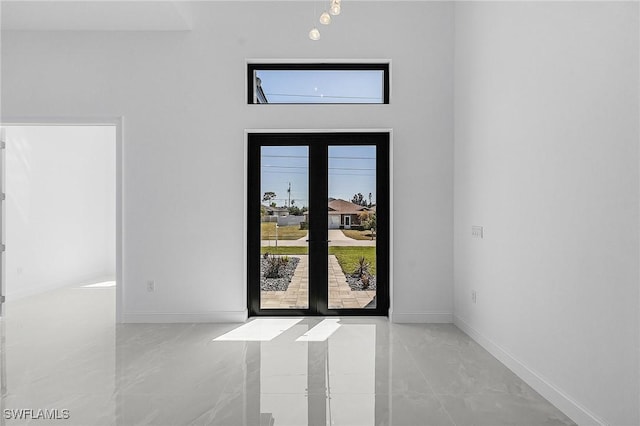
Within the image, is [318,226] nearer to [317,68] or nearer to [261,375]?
[317,68]

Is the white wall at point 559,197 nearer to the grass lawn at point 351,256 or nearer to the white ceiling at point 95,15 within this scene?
the grass lawn at point 351,256

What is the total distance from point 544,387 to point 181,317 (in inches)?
136

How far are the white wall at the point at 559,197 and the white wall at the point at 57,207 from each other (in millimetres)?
6110

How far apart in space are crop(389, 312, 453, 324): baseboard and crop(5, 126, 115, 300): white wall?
17.1 feet

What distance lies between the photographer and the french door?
4.29 m

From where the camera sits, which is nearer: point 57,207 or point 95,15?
point 95,15

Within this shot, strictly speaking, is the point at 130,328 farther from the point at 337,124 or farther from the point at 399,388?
the point at 337,124

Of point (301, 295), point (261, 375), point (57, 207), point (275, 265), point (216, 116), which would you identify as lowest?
point (261, 375)

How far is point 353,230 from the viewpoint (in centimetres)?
432

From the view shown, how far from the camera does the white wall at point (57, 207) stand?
5.29 metres

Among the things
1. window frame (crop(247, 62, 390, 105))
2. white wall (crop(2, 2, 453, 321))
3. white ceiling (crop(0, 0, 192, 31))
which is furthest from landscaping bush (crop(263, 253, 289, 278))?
white ceiling (crop(0, 0, 192, 31))

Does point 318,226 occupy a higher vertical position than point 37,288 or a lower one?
higher

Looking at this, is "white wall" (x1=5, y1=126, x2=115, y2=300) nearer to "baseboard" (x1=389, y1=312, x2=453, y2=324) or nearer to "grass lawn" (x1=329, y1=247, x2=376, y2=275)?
"grass lawn" (x1=329, y1=247, x2=376, y2=275)

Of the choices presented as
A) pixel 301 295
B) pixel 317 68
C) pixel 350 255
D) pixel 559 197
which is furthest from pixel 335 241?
pixel 559 197
